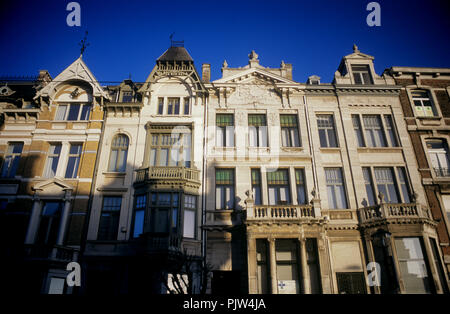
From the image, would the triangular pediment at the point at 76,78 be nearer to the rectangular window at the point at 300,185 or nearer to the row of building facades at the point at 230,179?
the row of building facades at the point at 230,179

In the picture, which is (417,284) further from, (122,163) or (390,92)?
(122,163)

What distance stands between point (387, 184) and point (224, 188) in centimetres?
1079

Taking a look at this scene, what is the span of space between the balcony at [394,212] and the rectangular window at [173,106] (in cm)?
1435

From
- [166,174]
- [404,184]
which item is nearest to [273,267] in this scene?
[166,174]

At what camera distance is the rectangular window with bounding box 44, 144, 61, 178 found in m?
18.4

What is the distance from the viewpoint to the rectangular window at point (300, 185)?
17.9 metres

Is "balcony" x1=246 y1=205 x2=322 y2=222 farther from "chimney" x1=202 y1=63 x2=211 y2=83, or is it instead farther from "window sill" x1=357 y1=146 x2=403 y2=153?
"chimney" x1=202 y1=63 x2=211 y2=83

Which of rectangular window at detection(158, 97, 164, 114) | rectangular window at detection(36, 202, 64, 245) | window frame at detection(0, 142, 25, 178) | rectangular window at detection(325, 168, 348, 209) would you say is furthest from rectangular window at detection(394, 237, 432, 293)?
window frame at detection(0, 142, 25, 178)

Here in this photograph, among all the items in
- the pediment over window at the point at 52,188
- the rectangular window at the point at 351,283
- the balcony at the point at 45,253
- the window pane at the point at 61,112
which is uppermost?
the window pane at the point at 61,112

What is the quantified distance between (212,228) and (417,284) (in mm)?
11716

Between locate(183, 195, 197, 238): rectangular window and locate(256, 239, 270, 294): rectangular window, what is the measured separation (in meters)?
4.04

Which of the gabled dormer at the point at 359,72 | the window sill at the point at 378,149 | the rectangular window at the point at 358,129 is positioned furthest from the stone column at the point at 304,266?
the gabled dormer at the point at 359,72

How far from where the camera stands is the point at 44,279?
14766 millimetres
